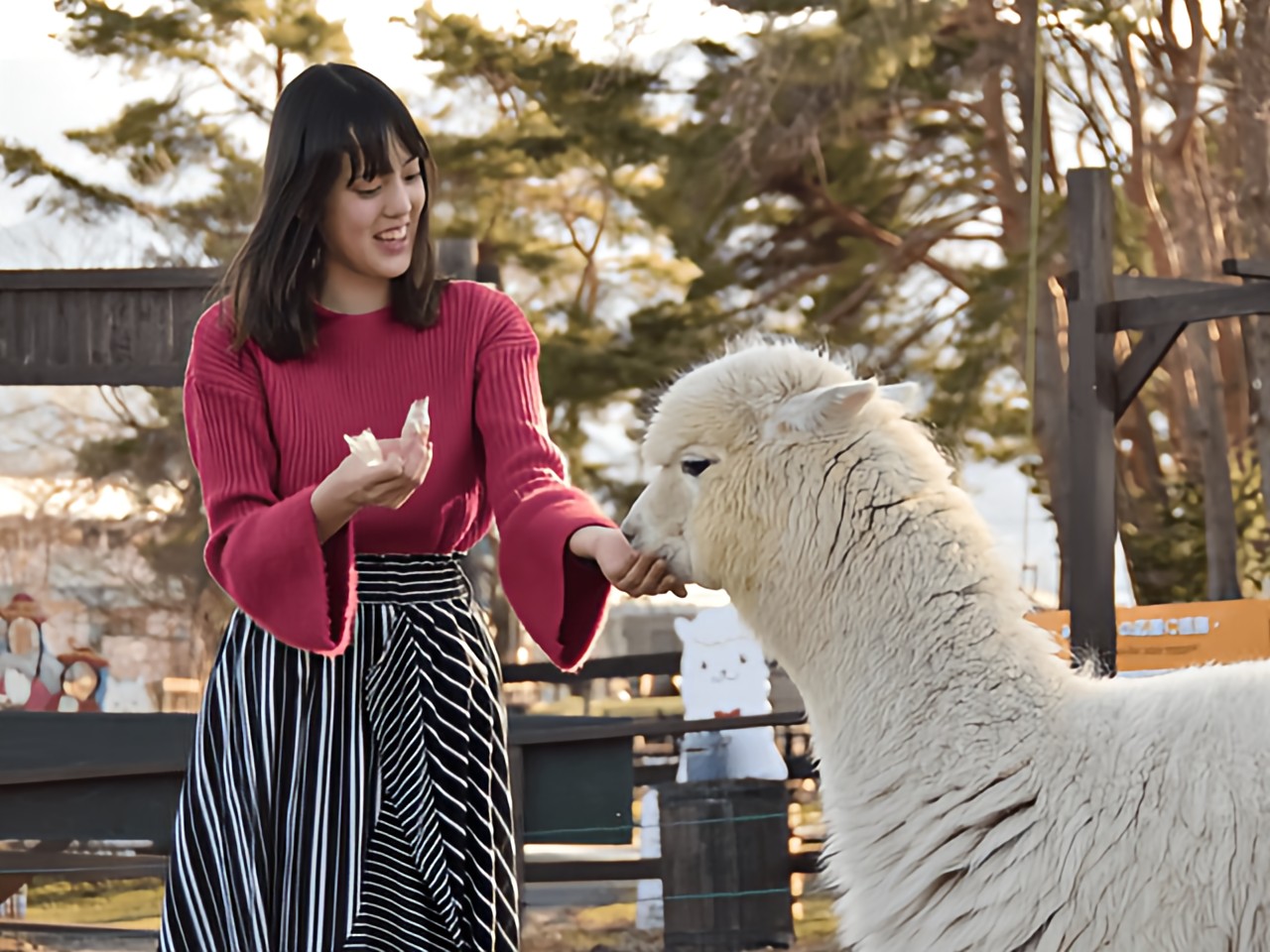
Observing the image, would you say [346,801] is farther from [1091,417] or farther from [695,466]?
[1091,417]

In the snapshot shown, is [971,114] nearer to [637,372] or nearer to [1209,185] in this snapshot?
[1209,185]

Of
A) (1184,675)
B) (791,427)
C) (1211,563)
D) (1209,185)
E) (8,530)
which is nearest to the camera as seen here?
(1184,675)

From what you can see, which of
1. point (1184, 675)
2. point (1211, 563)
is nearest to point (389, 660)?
point (1184, 675)

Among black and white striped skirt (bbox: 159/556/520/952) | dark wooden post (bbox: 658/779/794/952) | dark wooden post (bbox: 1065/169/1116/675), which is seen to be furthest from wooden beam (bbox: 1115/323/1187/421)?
Answer: black and white striped skirt (bbox: 159/556/520/952)

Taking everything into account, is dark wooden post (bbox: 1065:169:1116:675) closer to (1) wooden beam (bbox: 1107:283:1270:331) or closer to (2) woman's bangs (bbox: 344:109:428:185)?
(1) wooden beam (bbox: 1107:283:1270:331)

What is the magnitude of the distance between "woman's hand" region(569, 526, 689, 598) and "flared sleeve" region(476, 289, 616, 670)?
0.01 m

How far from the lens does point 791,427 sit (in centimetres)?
224

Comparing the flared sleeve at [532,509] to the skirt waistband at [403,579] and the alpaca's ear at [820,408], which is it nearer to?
the skirt waistband at [403,579]

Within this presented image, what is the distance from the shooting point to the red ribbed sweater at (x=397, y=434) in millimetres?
2031

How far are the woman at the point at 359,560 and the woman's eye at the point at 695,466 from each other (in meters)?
0.15

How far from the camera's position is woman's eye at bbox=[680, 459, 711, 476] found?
227cm

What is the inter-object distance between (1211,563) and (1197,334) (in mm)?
2593

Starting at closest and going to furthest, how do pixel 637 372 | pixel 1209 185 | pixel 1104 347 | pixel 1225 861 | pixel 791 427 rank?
pixel 1225 861
pixel 791 427
pixel 1104 347
pixel 637 372
pixel 1209 185

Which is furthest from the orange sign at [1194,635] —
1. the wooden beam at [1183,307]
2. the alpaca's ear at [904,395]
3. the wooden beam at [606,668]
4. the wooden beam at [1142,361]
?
the alpaca's ear at [904,395]
